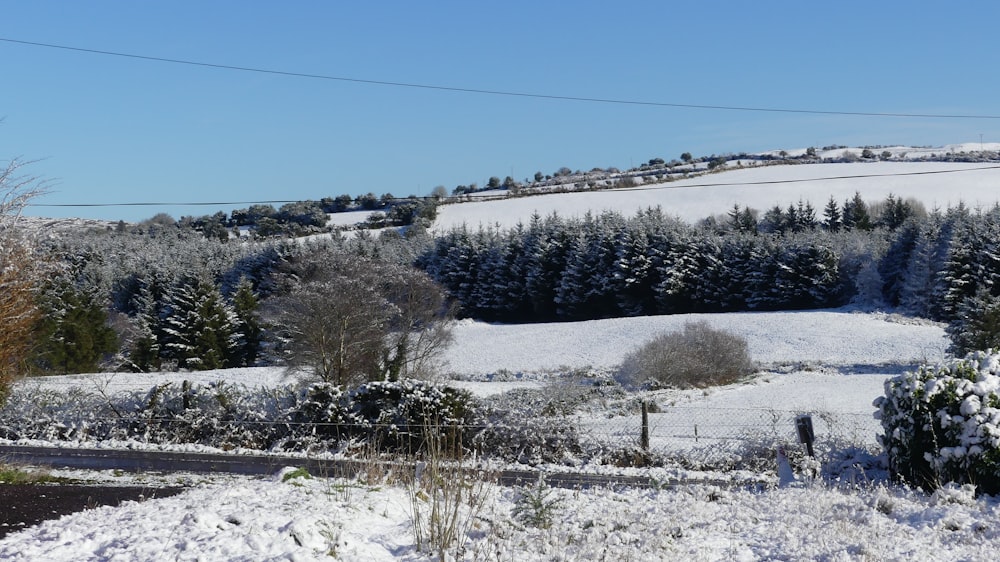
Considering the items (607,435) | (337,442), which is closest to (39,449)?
(337,442)

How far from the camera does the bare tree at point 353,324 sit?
1203 inches

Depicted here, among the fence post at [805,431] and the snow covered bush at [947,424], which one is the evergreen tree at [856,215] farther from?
the snow covered bush at [947,424]

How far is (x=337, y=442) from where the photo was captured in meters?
16.8

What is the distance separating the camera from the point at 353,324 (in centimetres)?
3109

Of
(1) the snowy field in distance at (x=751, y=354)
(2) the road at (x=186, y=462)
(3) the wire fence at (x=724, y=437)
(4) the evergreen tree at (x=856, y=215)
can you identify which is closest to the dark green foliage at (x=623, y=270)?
(1) the snowy field in distance at (x=751, y=354)

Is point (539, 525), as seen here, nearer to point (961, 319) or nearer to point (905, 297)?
point (961, 319)

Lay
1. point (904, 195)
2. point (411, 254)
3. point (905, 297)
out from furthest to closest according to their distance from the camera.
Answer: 1. point (904, 195)
2. point (411, 254)
3. point (905, 297)

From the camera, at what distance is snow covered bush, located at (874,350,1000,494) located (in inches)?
329

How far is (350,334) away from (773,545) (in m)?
25.7

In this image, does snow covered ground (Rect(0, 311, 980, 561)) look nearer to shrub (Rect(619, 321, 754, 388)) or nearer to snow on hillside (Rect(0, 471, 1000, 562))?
snow on hillside (Rect(0, 471, 1000, 562))

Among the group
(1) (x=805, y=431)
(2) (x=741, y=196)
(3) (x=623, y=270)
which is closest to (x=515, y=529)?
(1) (x=805, y=431)

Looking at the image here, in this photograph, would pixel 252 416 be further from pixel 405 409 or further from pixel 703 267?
pixel 703 267

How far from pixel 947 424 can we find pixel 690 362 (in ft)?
87.9

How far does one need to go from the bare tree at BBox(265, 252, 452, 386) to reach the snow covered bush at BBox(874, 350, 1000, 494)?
2109 cm
